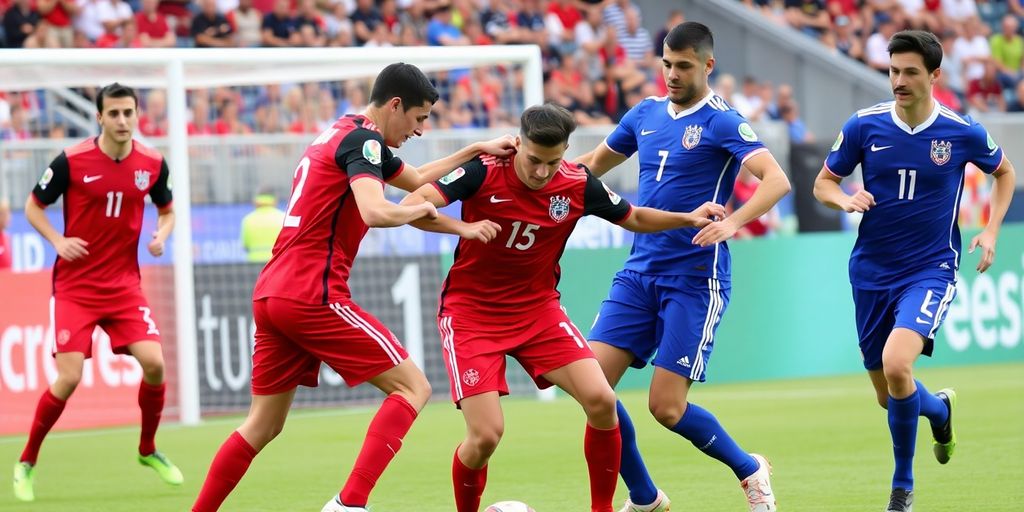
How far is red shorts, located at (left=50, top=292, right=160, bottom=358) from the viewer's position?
10188mm

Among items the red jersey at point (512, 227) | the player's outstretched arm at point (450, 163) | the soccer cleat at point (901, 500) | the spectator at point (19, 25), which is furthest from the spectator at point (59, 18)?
the soccer cleat at point (901, 500)

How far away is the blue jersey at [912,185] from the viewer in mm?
8180

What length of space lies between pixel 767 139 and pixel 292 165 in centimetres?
678

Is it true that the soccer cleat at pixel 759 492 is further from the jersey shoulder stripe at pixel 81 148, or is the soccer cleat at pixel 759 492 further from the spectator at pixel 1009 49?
the spectator at pixel 1009 49

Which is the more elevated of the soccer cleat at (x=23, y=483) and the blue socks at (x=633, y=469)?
the blue socks at (x=633, y=469)

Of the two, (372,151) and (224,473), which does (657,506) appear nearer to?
(224,473)

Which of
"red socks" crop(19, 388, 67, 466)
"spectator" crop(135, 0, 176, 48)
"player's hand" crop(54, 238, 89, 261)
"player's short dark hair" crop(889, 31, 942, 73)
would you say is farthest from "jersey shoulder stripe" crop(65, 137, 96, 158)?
"spectator" crop(135, 0, 176, 48)

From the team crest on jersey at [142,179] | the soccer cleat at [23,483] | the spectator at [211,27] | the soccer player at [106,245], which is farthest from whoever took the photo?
the spectator at [211,27]

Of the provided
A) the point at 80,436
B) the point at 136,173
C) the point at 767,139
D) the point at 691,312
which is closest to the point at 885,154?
the point at 691,312

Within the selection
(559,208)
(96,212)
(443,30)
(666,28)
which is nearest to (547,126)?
(559,208)

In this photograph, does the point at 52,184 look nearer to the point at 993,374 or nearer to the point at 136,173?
the point at 136,173

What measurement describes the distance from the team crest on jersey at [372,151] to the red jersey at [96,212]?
13.0 feet

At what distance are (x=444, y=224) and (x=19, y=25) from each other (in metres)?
12.4

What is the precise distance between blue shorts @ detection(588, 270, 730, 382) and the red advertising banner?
6845mm
